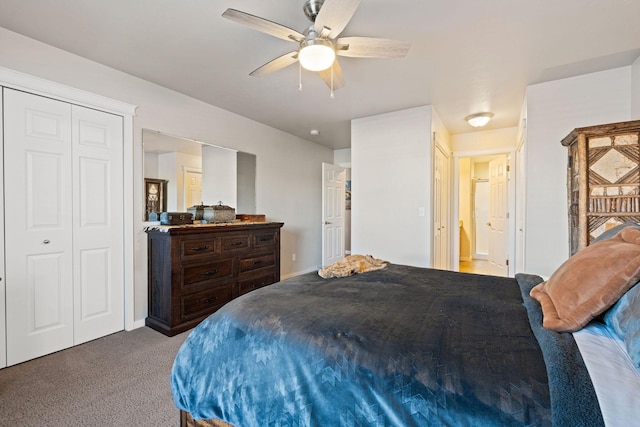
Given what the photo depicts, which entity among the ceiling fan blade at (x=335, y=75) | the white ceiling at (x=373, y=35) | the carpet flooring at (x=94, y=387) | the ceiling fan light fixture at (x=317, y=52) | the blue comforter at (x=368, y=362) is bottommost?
the carpet flooring at (x=94, y=387)

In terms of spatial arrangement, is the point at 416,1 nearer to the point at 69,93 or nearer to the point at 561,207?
the point at 561,207

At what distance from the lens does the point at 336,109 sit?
3750 millimetres

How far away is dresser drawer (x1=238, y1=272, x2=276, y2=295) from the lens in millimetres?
3394

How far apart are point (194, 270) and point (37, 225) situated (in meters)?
1.23

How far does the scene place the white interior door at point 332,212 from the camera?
527 cm

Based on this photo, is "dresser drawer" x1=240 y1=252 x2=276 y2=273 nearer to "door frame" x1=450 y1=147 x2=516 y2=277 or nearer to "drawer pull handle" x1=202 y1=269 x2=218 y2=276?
"drawer pull handle" x1=202 y1=269 x2=218 y2=276

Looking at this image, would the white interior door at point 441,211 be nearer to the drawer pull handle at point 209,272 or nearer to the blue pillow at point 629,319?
the drawer pull handle at point 209,272

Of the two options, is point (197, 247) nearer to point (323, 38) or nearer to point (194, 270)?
point (194, 270)

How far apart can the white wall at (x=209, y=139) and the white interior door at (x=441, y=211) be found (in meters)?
2.21

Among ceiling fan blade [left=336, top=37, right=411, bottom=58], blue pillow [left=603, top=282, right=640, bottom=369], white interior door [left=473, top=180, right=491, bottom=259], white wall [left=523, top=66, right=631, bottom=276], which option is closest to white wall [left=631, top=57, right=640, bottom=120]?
white wall [left=523, top=66, right=631, bottom=276]

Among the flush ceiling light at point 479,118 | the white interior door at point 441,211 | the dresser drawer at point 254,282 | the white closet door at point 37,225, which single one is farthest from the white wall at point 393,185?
the white closet door at point 37,225

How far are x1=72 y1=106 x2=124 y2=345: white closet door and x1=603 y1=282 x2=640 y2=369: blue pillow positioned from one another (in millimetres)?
3424

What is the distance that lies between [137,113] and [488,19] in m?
3.06

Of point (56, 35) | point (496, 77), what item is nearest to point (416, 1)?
point (496, 77)
